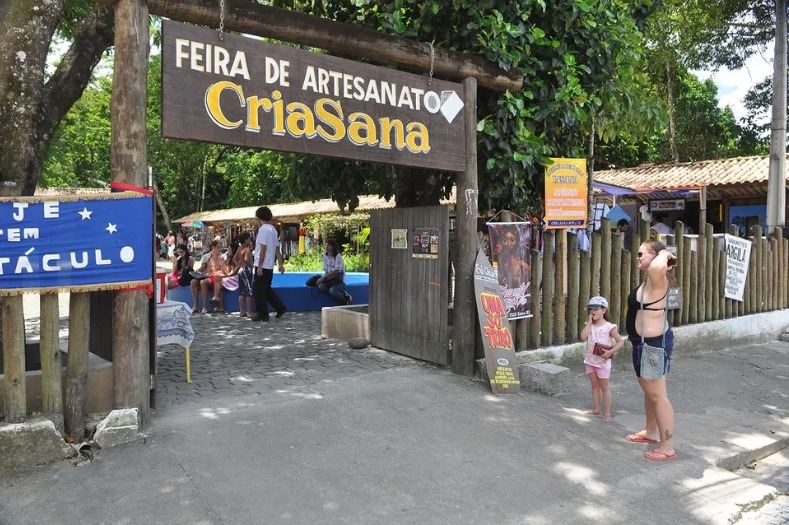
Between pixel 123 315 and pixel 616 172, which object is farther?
pixel 616 172

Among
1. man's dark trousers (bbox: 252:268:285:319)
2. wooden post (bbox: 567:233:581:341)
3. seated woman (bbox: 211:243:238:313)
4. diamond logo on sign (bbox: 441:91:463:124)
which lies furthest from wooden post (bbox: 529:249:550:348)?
seated woman (bbox: 211:243:238:313)

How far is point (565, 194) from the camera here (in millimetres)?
7590

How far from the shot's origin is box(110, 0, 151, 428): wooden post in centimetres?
450

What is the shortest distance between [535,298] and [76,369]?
193 inches

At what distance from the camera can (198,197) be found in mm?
41062

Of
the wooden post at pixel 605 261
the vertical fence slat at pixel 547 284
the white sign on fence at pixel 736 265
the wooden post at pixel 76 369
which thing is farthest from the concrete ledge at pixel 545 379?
the white sign on fence at pixel 736 265

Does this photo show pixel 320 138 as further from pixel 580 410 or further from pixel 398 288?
pixel 580 410

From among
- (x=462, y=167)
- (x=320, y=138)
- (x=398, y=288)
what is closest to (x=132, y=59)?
(x=320, y=138)

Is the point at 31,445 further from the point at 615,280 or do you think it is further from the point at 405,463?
the point at 615,280

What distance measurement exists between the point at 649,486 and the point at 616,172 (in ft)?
57.6

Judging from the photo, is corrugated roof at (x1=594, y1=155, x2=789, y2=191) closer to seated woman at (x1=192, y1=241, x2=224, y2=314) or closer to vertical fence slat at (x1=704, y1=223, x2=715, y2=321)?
vertical fence slat at (x1=704, y1=223, x2=715, y2=321)

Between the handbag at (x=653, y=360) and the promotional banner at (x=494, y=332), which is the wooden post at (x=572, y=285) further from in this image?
the handbag at (x=653, y=360)

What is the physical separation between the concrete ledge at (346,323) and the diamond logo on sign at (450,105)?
296cm

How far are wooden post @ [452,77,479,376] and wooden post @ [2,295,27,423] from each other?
13.5 ft
